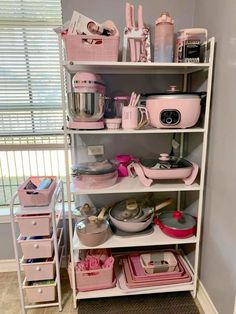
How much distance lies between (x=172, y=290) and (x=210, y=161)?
34.8 inches

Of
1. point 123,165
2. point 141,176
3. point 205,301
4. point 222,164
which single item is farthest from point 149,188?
point 205,301

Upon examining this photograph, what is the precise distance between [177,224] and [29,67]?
1.47 meters

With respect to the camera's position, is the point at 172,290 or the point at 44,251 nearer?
the point at 44,251

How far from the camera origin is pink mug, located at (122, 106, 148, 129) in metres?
1.38

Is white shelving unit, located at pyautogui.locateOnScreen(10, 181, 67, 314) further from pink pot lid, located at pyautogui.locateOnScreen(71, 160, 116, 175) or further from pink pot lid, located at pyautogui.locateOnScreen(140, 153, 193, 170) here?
pink pot lid, located at pyautogui.locateOnScreen(140, 153, 193, 170)

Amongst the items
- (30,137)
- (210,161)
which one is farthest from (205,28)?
(30,137)

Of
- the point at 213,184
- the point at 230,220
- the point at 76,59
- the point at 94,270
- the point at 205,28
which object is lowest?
the point at 94,270

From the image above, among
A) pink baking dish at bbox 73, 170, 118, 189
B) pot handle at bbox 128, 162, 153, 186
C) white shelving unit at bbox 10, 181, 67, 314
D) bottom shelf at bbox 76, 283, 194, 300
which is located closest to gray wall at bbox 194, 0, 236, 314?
bottom shelf at bbox 76, 283, 194, 300

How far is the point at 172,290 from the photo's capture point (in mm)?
1597

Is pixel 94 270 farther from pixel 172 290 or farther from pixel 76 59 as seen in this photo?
pixel 76 59

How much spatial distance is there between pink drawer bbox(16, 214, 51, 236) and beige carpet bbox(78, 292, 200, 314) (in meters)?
0.58

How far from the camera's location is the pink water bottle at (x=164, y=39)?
136 cm

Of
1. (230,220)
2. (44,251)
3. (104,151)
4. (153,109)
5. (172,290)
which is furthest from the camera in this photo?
(104,151)

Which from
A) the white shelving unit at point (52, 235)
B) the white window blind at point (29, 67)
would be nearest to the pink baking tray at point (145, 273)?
the white shelving unit at point (52, 235)
